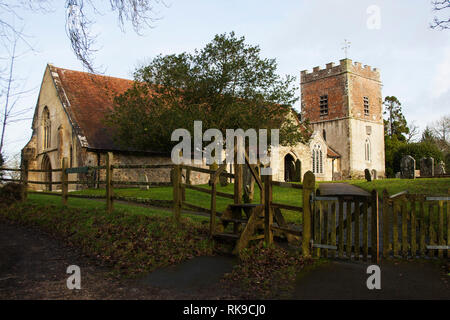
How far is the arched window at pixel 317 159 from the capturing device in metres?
38.4

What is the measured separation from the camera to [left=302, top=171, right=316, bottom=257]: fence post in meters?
6.98

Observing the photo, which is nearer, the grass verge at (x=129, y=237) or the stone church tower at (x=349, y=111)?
the grass verge at (x=129, y=237)

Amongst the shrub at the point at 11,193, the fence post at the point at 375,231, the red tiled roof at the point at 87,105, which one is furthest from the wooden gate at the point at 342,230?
the red tiled roof at the point at 87,105

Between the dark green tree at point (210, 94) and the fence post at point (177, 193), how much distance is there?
33.0 ft

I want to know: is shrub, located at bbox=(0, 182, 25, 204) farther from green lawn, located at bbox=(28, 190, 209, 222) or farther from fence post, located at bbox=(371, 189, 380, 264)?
fence post, located at bbox=(371, 189, 380, 264)

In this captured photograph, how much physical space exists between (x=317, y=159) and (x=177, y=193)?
31573mm

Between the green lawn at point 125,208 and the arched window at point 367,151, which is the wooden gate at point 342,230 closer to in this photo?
the green lawn at point 125,208

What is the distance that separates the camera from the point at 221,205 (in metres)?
14.2

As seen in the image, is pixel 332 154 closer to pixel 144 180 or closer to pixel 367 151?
pixel 367 151

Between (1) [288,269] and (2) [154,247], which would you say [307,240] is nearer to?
(1) [288,269]

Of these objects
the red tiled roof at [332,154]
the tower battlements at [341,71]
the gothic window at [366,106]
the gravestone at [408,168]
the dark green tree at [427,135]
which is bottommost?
the gravestone at [408,168]

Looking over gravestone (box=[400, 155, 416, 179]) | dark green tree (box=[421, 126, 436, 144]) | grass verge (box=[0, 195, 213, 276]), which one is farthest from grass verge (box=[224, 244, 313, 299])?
dark green tree (box=[421, 126, 436, 144])

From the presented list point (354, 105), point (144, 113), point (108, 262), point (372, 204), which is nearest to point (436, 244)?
point (372, 204)
